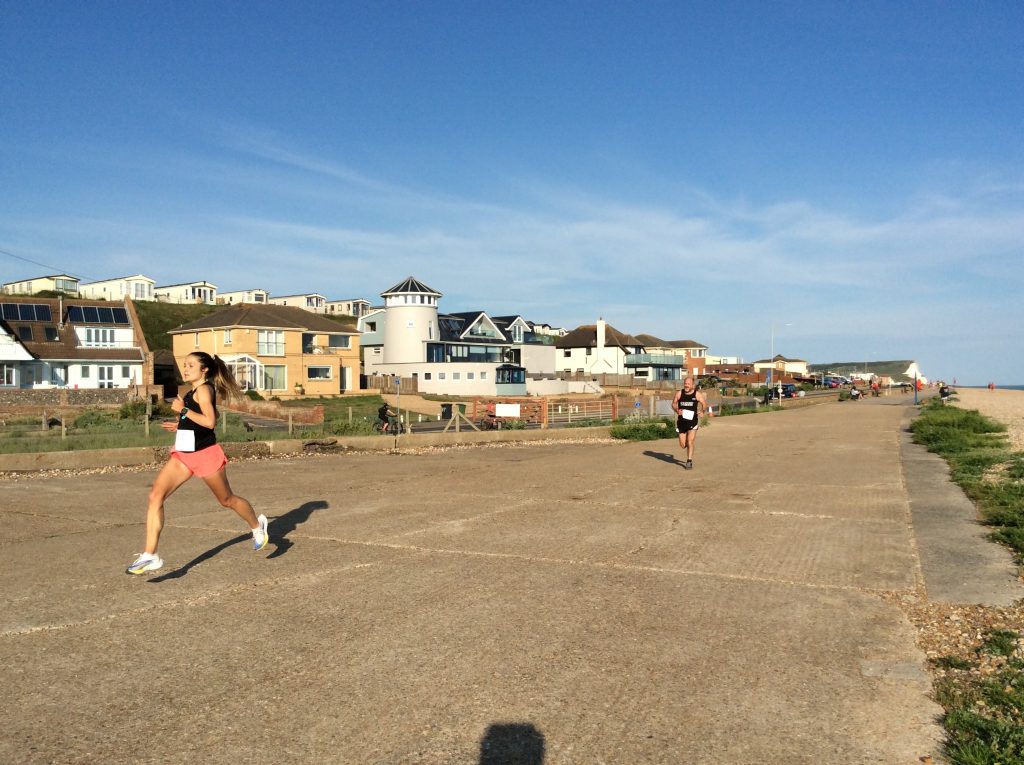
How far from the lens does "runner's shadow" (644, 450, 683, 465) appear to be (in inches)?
653

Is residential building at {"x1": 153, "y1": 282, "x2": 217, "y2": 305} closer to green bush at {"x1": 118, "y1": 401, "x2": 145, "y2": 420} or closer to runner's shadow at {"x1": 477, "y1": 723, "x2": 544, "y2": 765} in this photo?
green bush at {"x1": 118, "y1": 401, "x2": 145, "y2": 420}

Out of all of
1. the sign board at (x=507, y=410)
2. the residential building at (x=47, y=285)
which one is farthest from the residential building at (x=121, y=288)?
the sign board at (x=507, y=410)

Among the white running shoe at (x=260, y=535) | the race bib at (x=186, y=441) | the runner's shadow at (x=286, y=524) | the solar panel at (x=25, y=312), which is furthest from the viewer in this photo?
the solar panel at (x=25, y=312)

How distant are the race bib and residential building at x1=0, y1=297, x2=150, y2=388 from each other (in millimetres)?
47694

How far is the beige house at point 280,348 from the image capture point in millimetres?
53688

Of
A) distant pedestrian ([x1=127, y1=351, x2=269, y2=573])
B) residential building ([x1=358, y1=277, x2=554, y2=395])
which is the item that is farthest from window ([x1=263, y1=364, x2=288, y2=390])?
distant pedestrian ([x1=127, y1=351, x2=269, y2=573])

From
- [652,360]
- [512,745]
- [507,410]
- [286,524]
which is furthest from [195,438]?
[652,360]

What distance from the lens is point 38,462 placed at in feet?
47.5

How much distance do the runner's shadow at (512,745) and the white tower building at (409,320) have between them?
207ft

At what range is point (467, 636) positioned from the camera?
5.07 metres

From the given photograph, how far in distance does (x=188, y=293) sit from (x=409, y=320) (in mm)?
60584

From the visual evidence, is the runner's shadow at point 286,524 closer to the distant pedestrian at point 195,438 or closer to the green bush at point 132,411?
the distant pedestrian at point 195,438

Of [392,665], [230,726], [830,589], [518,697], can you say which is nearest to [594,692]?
[518,697]

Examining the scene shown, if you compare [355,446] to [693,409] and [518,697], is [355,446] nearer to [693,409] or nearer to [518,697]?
[693,409]
